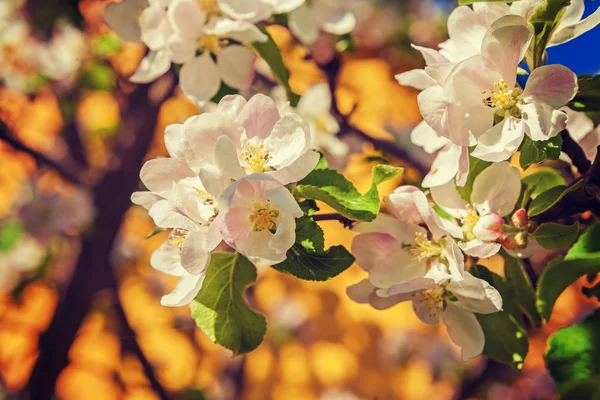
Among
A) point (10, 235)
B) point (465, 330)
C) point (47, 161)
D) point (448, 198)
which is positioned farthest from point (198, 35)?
point (10, 235)

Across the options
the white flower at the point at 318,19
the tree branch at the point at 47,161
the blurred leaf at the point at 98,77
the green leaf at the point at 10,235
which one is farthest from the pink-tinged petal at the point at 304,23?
the green leaf at the point at 10,235

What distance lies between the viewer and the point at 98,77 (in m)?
1.25

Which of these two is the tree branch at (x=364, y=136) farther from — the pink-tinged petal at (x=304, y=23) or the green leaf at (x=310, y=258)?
Answer: the green leaf at (x=310, y=258)

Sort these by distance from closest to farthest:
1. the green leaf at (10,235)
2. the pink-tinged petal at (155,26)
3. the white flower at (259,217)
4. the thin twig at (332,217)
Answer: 1. the white flower at (259,217)
2. the thin twig at (332,217)
3. the pink-tinged petal at (155,26)
4. the green leaf at (10,235)

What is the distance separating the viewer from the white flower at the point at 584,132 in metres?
0.62

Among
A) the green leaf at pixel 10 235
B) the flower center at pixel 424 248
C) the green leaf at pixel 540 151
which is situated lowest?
the green leaf at pixel 10 235

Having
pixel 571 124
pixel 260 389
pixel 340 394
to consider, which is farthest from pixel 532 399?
pixel 571 124

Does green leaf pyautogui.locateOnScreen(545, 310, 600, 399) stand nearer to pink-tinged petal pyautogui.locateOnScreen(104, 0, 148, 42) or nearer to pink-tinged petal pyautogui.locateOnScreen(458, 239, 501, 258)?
pink-tinged petal pyautogui.locateOnScreen(458, 239, 501, 258)

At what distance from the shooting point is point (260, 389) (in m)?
1.68

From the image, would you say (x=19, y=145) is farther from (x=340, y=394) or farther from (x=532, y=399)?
(x=532, y=399)

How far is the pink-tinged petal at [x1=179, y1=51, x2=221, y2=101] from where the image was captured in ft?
2.07

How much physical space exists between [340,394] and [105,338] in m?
0.83

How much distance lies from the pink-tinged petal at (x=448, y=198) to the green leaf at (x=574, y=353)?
0.17m

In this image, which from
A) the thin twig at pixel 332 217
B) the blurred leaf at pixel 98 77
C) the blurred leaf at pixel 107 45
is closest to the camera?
the thin twig at pixel 332 217
